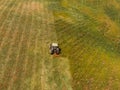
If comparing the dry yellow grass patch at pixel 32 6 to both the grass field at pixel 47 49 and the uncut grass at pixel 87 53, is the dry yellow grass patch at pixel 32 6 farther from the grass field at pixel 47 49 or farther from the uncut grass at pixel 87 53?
the uncut grass at pixel 87 53

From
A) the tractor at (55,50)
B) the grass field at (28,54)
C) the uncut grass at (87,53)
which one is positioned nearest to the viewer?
the grass field at (28,54)

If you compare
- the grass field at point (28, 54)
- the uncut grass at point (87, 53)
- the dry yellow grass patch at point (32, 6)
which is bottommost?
the uncut grass at point (87, 53)

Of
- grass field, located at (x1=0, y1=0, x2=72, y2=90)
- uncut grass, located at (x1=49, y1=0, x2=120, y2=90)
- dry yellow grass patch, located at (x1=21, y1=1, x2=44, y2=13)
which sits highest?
dry yellow grass patch, located at (x1=21, y1=1, x2=44, y2=13)

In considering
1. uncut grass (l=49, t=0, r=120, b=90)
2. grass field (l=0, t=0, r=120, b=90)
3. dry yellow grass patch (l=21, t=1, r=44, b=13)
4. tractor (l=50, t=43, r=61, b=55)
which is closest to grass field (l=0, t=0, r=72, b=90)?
grass field (l=0, t=0, r=120, b=90)

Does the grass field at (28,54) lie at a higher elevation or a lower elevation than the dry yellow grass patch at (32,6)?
lower

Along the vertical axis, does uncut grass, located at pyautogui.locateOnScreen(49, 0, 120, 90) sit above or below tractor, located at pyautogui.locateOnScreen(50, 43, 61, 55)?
below

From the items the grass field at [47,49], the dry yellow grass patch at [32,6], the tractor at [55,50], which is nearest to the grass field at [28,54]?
the grass field at [47,49]

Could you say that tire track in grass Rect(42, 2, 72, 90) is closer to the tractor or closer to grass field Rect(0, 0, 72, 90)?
grass field Rect(0, 0, 72, 90)

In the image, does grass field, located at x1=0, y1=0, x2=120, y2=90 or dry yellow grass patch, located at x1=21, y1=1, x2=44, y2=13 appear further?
dry yellow grass patch, located at x1=21, y1=1, x2=44, y2=13

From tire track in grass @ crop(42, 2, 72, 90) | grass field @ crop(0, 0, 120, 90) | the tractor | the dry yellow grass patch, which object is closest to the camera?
tire track in grass @ crop(42, 2, 72, 90)

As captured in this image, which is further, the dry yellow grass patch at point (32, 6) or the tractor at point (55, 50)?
the dry yellow grass patch at point (32, 6)

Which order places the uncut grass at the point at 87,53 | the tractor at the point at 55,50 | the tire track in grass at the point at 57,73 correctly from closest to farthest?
the tire track in grass at the point at 57,73 < the uncut grass at the point at 87,53 < the tractor at the point at 55,50
